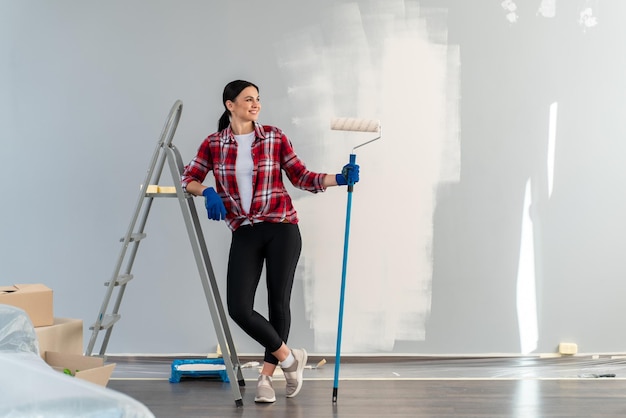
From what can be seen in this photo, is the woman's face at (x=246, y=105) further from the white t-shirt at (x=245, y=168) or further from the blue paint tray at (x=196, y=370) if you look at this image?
the blue paint tray at (x=196, y=370)

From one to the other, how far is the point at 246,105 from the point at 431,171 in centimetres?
127

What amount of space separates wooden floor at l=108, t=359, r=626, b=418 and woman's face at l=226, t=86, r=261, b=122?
122cm

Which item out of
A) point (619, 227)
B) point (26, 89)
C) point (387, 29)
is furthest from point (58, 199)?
point (619, 227)

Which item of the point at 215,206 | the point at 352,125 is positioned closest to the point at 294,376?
the point at 215,206

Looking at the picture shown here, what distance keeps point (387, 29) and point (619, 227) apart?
1.64m

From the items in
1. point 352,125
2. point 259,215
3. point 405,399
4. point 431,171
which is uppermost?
point 352,125

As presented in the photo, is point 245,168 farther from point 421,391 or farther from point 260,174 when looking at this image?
point 421,391

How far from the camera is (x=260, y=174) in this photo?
3518mm

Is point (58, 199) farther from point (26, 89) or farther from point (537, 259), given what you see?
point (537, 259)

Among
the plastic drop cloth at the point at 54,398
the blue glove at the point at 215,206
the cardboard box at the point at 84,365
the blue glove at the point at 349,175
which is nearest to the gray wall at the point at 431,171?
the blue glove at the point at 349,175

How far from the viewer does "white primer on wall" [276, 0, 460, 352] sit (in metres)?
4.38

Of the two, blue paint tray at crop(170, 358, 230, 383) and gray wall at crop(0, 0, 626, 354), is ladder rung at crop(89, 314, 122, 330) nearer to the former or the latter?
blue paint tray at crop(170, 358, 230, 383)

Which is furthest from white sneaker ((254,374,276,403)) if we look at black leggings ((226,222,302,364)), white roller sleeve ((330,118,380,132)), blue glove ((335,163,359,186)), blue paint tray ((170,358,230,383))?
white roller sleeve ((330,118,380,132))

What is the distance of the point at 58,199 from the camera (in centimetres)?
445
